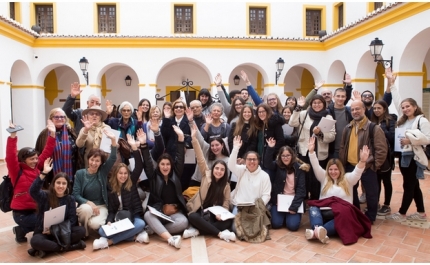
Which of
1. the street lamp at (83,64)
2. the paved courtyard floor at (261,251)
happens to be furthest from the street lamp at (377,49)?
the street lamp at (83,64)

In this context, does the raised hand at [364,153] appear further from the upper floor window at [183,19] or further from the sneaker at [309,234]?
the upper floor window at [183,19]

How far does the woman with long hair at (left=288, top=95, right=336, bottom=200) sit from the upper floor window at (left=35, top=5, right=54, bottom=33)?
45.1 ft

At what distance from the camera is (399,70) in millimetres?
10031

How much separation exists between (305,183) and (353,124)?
3.58 feet

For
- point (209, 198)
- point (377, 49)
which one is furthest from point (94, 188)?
point (377, 49)

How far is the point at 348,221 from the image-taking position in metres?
4.38

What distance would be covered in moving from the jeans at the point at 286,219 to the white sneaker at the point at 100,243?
7.56 ft

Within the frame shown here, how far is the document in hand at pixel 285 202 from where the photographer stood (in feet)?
15.8

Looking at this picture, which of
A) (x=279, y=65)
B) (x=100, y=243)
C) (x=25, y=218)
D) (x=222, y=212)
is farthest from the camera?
(x=279, y=65)

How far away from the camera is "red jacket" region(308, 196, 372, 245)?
4.31m

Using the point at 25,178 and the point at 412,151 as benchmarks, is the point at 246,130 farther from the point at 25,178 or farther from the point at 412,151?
the point at 25,178

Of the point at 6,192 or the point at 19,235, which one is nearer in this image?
the point at 6,192

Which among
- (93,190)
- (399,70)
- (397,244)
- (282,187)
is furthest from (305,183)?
(399,70)

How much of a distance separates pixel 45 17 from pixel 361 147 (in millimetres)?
15206
